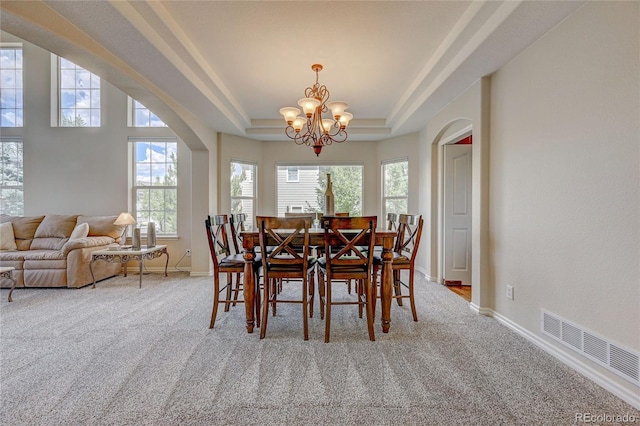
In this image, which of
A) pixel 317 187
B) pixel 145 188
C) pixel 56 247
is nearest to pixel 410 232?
pixel 317 187

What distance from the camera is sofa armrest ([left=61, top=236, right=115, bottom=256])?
387 centimetres

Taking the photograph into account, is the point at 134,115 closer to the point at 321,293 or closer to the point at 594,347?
the point at 321,293

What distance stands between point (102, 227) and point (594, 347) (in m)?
6.00

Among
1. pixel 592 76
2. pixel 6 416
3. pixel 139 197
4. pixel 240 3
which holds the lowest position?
pixel 6 416

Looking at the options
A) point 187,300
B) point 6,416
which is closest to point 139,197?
point 187,300

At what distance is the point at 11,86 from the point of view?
491cm

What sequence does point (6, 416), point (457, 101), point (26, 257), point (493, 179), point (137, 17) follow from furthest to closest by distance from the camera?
point (26, 257) → point (457, 101) → point (493, 179) → point (137, 17) → point (6, 416)

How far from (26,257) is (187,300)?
252 cm

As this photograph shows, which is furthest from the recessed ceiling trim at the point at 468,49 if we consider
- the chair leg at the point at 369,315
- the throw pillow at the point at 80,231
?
the throw pillow at the point at 80,231

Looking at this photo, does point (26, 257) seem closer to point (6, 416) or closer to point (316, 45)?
point (6, 416)

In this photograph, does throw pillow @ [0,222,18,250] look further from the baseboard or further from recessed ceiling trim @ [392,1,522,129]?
the baseboard

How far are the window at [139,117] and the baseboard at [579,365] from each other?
5.87 m

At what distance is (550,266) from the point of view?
211cm

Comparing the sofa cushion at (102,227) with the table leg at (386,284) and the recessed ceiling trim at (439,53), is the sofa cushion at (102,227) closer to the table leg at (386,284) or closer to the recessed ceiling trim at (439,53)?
the table leg at (386,284)
